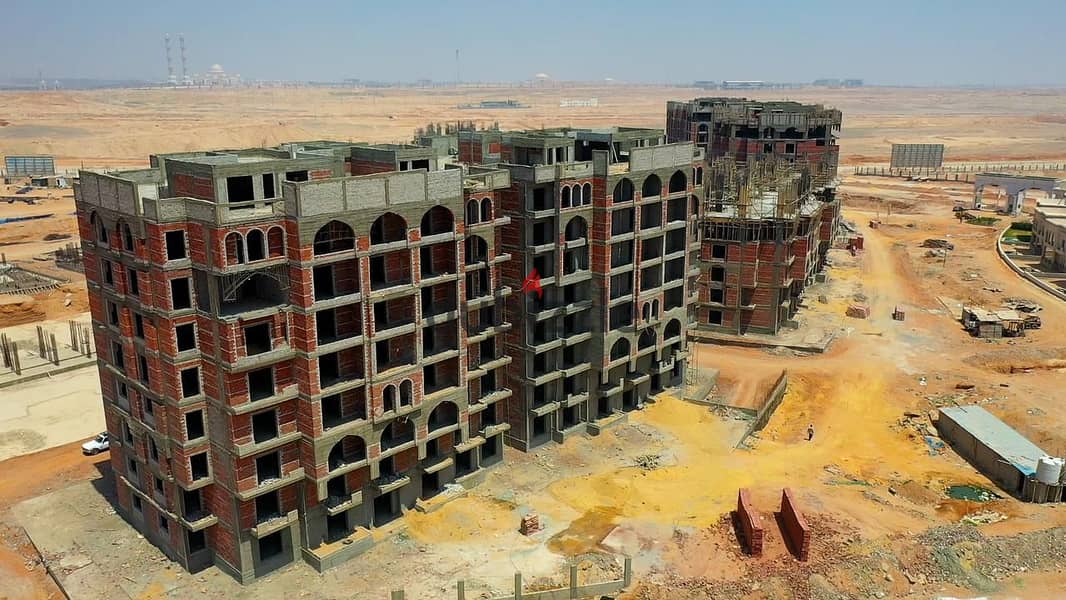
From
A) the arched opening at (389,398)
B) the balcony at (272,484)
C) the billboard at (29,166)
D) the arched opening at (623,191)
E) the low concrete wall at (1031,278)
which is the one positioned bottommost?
the low concrete wall at (1031,278)

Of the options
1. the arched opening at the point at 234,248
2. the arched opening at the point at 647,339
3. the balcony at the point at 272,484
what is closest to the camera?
the arched opening at the point at 234,248

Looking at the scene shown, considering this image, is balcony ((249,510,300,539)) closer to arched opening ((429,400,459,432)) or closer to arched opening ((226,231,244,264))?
arched opening ((429,400,459,432))

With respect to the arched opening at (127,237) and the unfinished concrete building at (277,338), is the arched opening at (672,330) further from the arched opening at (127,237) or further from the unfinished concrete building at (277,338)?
the arched opening at (127,237)

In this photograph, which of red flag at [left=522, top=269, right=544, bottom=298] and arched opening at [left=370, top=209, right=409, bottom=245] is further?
red flag at [left=522, top=269, right=544, bottom=298]

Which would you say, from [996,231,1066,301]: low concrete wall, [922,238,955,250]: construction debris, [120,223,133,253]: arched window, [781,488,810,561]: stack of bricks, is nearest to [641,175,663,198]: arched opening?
[781,488,810,561]: stack of bricks

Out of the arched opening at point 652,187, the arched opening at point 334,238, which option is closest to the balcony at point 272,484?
the arched opening at point 334,238

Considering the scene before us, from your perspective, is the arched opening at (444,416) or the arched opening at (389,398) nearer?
the arched opening at (389,398)

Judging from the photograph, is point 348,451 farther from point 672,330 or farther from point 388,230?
point 672,330

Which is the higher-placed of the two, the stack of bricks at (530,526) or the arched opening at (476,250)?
the arched opening at (476,250)
